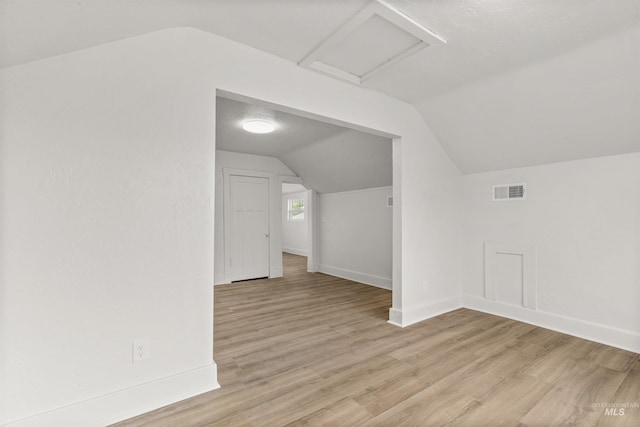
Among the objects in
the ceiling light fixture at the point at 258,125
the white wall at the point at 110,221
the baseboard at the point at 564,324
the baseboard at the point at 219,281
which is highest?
the ceiling light fixture at the point at 258,125

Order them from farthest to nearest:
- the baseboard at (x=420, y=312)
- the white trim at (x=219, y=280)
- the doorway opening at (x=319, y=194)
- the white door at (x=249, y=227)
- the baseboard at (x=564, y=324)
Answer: the white door at (x=249, y=227) → the white trim at (x=219, y=280) → the doorway opening at (x=319, y=194) → the baseboard at (x=420, y=312) → the baseboard at (x=564, y=324)

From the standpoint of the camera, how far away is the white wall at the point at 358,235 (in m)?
5.04

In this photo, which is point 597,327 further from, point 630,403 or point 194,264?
point 194,264

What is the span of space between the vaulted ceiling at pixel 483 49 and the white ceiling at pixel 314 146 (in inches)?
45.7

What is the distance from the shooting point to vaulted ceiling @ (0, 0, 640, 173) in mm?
1398

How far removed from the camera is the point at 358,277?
17.9 ft

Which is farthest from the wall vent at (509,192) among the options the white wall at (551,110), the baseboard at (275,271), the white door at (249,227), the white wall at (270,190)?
the baseboard at (275,271)

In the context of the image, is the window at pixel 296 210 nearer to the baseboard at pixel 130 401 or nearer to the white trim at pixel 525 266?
the white trim at pixel 525 266

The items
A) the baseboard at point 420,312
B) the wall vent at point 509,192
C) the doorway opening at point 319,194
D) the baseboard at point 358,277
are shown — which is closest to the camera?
the baseboard at point 420,312

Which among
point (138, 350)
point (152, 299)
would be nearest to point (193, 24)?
point (152, 299)

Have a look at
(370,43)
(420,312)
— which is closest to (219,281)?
(420,312)

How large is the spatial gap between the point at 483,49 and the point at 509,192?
187 centimetres

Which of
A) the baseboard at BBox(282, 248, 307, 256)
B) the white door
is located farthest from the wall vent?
the baseboard at BBox(282, 248, 307, 256)

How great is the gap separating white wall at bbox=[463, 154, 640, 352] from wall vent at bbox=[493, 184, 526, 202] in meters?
0.05
